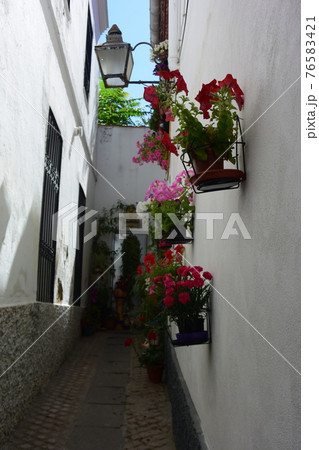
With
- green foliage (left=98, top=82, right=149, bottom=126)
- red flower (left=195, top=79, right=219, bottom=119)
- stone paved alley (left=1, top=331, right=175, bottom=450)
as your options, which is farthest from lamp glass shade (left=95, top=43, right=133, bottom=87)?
green foliage (left=98, top=82, right=149, bottom=126)

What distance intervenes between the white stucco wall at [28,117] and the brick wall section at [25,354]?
22 cm

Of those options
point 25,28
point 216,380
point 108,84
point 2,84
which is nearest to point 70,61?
point 108,84

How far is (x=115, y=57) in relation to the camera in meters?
6.86

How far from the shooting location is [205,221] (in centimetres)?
352

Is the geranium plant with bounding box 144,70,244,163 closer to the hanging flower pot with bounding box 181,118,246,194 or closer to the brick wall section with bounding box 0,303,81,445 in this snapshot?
the hanging flower pot with bounding box 181,118,246,194

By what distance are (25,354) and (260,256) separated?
11.9 feet

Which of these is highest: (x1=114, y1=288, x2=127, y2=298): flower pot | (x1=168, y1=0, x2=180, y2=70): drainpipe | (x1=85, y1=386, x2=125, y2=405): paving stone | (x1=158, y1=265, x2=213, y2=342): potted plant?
(x1=168, y1=0, x2=180, y2=70): drainpipe

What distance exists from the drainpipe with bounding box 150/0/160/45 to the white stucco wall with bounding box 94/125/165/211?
2887 mm

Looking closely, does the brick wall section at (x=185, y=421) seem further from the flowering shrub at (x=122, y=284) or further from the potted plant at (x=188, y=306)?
the flowering shrub at (x=122, y=284)

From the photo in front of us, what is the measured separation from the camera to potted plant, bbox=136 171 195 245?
4004 mm

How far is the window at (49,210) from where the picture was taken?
6047 millimetres

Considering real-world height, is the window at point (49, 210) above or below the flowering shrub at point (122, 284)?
above

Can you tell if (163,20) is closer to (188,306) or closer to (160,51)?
(160,51)

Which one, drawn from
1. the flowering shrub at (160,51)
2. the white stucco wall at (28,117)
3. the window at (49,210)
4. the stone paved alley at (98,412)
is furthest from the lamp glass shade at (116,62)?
the stone paved alley at (98,412)
